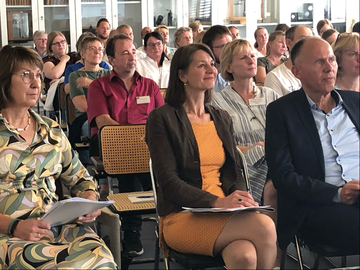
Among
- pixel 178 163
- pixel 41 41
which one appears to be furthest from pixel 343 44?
pixel 41 41

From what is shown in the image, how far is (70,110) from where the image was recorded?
4.48 metres

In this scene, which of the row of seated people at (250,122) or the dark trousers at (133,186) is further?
the dark trousers at (133,186)

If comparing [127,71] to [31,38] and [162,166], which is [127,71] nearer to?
[162,166]

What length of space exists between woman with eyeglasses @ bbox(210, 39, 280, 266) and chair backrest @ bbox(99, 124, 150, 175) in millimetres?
534

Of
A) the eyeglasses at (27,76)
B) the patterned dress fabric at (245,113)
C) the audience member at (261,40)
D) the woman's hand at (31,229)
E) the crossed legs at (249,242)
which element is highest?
the audience member at (261,40)

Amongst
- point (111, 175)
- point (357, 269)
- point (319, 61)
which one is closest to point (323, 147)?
point (319, 61)

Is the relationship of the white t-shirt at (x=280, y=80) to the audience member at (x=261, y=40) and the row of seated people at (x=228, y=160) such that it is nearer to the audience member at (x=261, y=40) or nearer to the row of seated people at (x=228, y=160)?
the row of seated people at (x=228, y=160)

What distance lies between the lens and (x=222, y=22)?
29.7 ft

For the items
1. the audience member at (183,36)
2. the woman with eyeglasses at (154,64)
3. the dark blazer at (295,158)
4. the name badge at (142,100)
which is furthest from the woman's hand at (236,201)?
the audience member at (183,36)

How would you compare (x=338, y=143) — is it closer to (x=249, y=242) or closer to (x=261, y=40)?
(x=249, y=242)

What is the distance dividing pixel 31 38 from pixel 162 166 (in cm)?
692

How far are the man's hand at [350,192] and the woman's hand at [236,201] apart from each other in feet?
1.09

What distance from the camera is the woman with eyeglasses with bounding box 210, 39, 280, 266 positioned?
99.6 inches

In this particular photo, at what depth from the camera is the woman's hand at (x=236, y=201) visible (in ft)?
6.13
